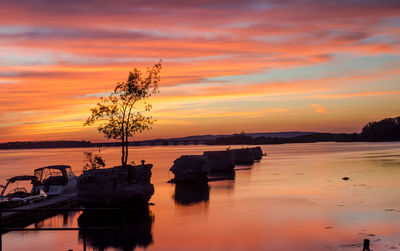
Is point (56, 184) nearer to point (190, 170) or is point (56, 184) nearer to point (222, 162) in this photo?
point (190, 170)

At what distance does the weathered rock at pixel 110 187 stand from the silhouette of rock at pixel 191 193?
32.0ft

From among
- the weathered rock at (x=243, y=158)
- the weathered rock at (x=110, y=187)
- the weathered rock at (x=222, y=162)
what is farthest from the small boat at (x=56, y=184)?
the weathered rock at (x=243, y=158)

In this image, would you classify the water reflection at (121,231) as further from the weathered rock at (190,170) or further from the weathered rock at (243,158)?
the weathered rock at (243,158)

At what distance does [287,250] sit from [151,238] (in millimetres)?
8363

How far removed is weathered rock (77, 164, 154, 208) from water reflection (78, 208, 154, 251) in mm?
1356

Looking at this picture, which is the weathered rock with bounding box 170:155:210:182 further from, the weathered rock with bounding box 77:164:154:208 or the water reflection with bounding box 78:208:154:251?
the weathered rock with bounding box 77:164:154:208

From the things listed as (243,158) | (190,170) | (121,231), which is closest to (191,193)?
(190,170)

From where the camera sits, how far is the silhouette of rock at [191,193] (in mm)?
46000

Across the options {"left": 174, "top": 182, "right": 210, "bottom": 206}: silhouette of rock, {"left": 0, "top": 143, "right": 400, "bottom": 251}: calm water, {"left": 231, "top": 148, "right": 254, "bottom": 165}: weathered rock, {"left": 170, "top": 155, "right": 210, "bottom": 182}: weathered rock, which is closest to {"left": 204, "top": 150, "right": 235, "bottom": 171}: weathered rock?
{"left": 170, "top": 155, "right": 210, "bottom": 182}: weathered rock

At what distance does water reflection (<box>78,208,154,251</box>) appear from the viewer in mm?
26328

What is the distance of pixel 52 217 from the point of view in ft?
120

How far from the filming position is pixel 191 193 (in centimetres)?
5188

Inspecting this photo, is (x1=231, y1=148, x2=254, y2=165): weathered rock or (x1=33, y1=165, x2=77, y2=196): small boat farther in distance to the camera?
(x1=231, y1=148, x2=254, y2=165): weathered rock

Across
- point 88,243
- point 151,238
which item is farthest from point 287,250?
point 88,243
